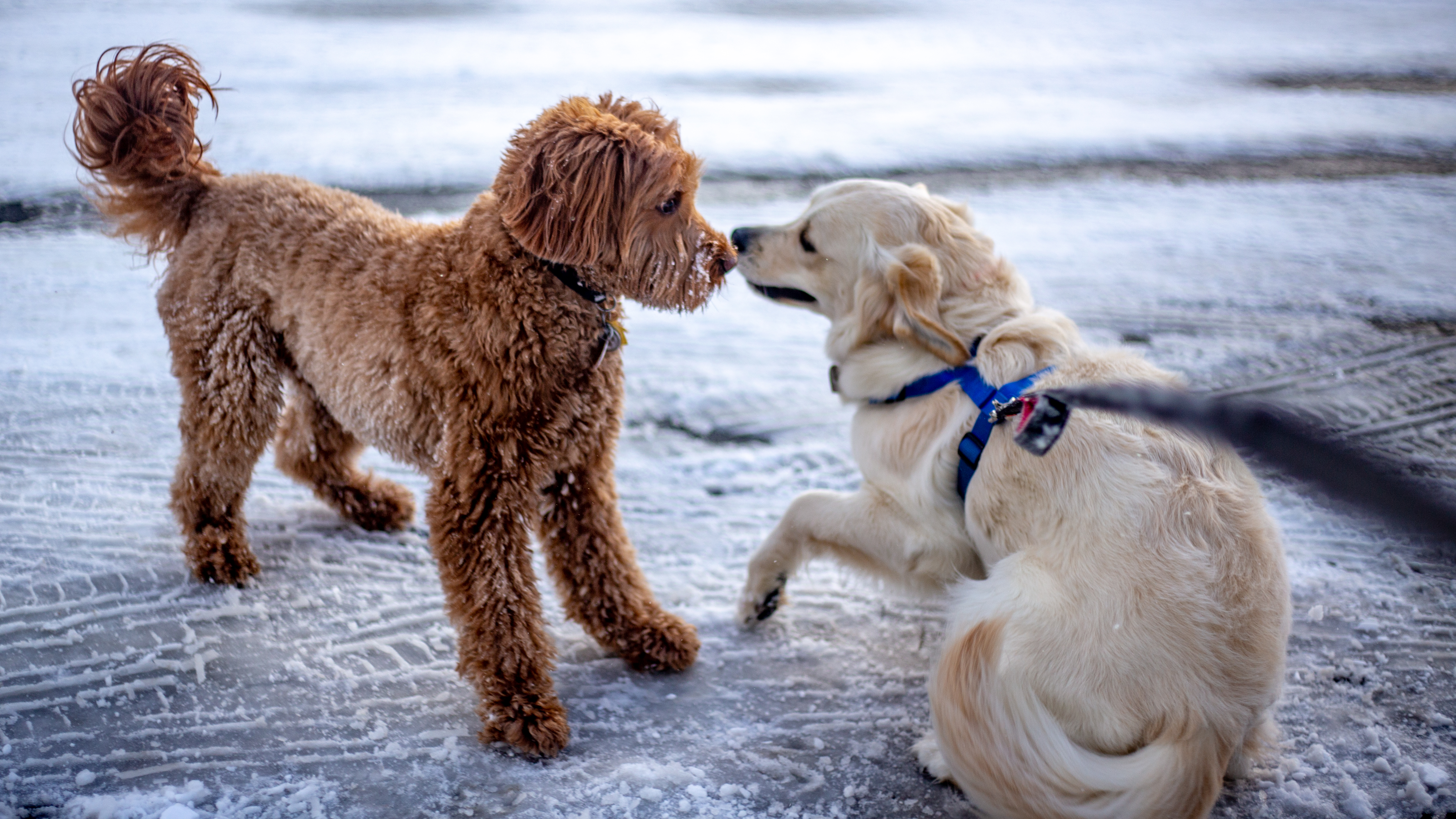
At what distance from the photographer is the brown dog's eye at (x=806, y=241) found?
3168mm

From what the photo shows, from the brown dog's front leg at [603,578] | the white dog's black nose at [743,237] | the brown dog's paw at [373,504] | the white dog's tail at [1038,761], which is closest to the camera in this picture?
the white dog's tail at [1038,761]

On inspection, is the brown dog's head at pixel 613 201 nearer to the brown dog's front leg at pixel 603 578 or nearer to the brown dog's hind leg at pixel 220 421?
the brown dog's front leg at pixel 603 578

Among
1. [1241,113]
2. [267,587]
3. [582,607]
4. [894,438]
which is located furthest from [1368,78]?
[267,587]

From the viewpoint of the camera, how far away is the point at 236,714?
2641 mm

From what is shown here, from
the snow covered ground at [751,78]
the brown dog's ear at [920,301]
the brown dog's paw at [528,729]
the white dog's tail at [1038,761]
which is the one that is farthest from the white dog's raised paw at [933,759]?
the snow covered ground at [751,78]

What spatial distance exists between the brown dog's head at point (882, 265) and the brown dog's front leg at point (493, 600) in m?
1.19

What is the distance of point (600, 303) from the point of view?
2670 millimetres

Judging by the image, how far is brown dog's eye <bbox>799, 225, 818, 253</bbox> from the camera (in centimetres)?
317

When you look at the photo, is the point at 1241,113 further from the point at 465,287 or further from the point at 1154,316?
Result: the point at 465,287

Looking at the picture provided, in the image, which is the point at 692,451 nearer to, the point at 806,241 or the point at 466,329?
the point at 806,241

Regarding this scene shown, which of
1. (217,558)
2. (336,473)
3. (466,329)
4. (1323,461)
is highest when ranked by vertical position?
(1323,461)

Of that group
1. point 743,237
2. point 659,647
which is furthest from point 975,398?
point 659,647

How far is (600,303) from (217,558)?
165 centimetres

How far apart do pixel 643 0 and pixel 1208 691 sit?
1284 cm
